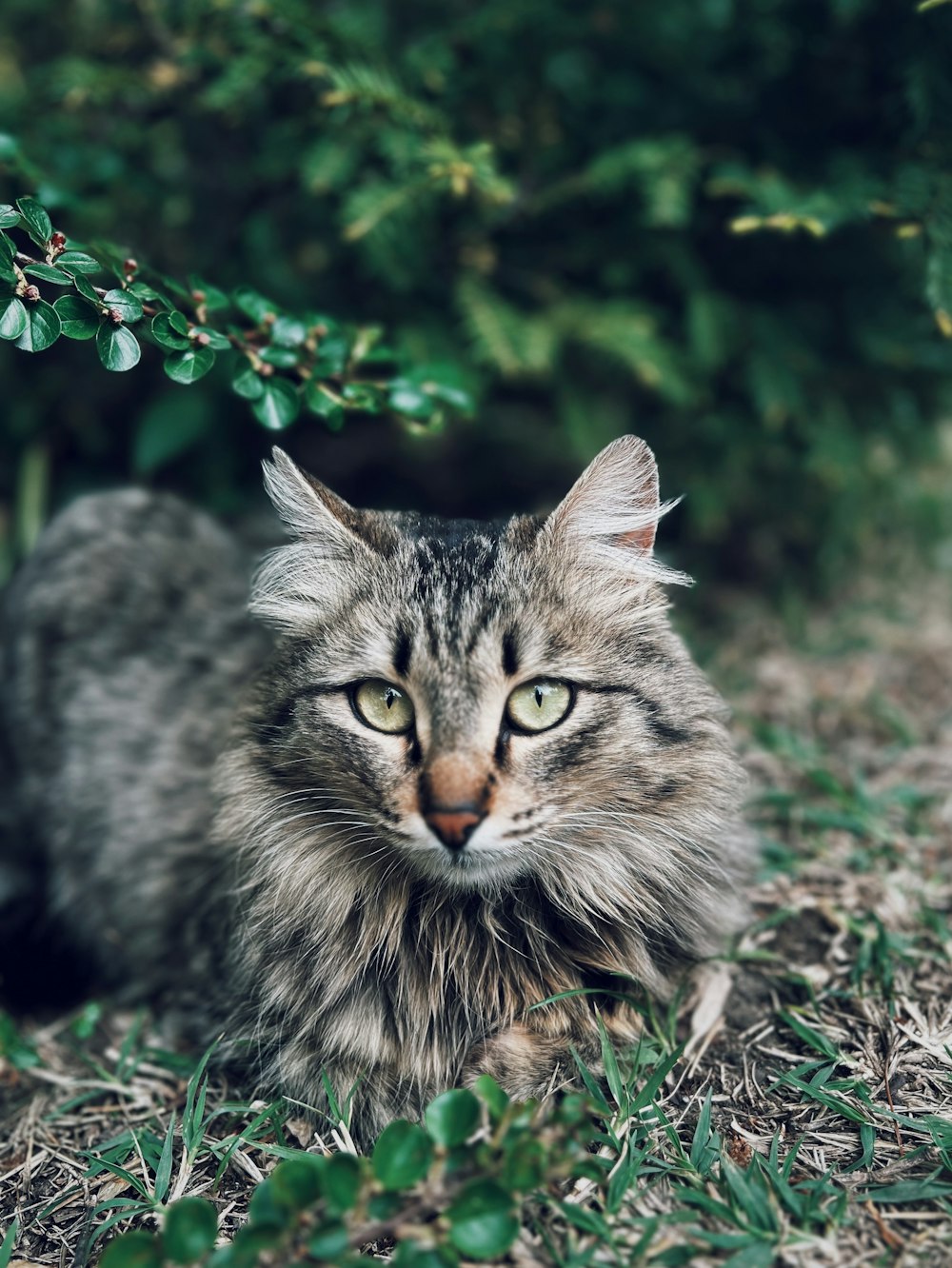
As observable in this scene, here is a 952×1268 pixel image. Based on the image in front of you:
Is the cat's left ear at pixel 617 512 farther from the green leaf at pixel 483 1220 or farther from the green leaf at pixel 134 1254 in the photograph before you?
the green leaf at pixel 134 1254

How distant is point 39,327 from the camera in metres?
1.93

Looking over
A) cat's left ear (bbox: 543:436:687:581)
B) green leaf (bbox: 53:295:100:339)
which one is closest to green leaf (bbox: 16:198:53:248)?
green leaf (bbox: 53:295:100:339)

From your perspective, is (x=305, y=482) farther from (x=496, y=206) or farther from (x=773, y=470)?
(x=773, y=470)

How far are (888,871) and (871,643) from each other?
1.49 meters

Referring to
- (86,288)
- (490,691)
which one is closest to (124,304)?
(86,288)

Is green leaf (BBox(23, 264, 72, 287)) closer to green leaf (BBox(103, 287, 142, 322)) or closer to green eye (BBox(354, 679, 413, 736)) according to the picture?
green leaf (BBox(103, 287, 142, 322))

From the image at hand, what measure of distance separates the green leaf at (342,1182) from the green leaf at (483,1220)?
0.14 m

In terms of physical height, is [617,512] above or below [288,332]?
below

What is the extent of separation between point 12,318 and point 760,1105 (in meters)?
2.10

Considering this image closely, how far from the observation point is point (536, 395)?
416 cm

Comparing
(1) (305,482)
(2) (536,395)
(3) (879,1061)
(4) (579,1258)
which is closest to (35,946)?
(1) (305,482)

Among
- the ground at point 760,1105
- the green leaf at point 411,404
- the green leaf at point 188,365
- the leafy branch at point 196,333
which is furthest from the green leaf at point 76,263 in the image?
the ground at point 760,1105

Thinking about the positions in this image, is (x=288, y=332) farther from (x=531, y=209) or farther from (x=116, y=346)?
(x=531, y=209)

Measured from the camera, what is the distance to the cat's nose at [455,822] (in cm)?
168
